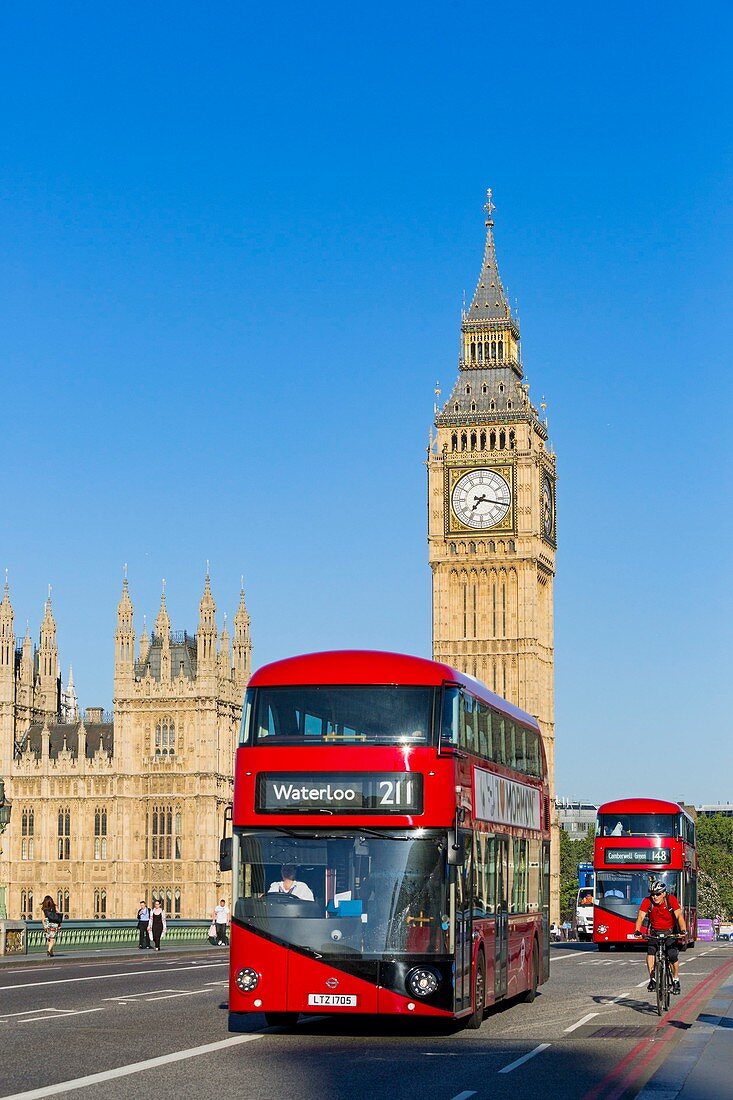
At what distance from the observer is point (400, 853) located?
1836cm

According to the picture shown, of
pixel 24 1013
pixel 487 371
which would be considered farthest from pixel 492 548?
pixel 24 1013

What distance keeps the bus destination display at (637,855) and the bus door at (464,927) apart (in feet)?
84.7

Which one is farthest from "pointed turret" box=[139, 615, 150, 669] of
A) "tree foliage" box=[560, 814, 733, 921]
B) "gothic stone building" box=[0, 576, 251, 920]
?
"tree foliage" box=[560, 814, 733, 921]

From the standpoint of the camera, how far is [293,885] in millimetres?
18438

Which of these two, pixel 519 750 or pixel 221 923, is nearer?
pixel 519 750

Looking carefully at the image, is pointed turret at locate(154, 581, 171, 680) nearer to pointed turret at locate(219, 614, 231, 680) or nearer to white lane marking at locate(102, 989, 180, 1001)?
pointed turret at locate(219, 614, 231, 680)

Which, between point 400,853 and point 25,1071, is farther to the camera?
point 400,853

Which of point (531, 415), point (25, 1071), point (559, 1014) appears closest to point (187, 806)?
point (531, 415)

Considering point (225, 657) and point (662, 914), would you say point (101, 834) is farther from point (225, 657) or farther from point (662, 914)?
point (662, 914)

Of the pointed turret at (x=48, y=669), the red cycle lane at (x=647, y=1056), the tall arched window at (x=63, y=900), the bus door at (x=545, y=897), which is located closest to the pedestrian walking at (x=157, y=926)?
the bus door at (x=545, y=897)

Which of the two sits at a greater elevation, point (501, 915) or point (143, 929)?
point (501, 915)

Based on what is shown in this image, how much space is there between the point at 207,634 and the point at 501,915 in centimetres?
7168

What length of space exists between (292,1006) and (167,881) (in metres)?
73.8

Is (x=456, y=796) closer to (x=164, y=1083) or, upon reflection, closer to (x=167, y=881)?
(x=164, y=1083)
